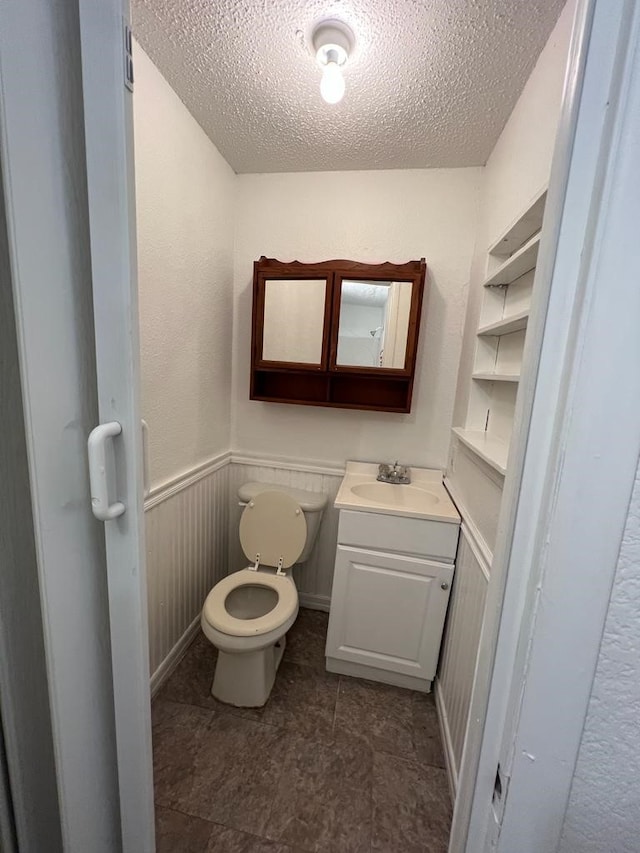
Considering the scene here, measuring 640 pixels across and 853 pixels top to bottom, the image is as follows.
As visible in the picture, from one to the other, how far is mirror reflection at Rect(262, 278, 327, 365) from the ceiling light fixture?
0.74 m

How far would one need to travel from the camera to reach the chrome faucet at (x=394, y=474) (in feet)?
5.80

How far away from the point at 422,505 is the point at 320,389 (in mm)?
828

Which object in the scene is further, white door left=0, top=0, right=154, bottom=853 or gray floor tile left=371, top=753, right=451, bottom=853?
gray floor tile left=371, top=753, right=451, bottom=853

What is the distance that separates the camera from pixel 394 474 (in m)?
1.78

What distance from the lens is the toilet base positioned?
1399 mm

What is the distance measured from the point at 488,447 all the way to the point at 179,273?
4.62 feet

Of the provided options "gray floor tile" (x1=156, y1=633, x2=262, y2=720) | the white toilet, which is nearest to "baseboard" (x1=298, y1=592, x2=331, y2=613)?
the white toilet

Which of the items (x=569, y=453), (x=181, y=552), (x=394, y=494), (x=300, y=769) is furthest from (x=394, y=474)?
(x=569, y=453)

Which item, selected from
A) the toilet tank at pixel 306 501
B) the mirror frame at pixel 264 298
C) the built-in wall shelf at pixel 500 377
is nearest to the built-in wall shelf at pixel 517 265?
the built-in wall shelf at pixel 500 377

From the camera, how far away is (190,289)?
1.51 meters

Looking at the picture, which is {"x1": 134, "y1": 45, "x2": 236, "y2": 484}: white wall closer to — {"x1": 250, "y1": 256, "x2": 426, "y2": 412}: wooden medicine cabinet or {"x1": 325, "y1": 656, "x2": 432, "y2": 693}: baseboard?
{"x1": 250, "y1": 256, "x2": 426, "y2": 412}: wooden medicine cabinet

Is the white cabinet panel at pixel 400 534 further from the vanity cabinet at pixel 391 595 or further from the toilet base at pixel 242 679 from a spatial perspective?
the toilet base at pixel 242 679

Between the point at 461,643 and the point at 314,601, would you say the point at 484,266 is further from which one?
the point at 314,601

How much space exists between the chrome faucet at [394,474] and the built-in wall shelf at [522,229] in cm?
105
